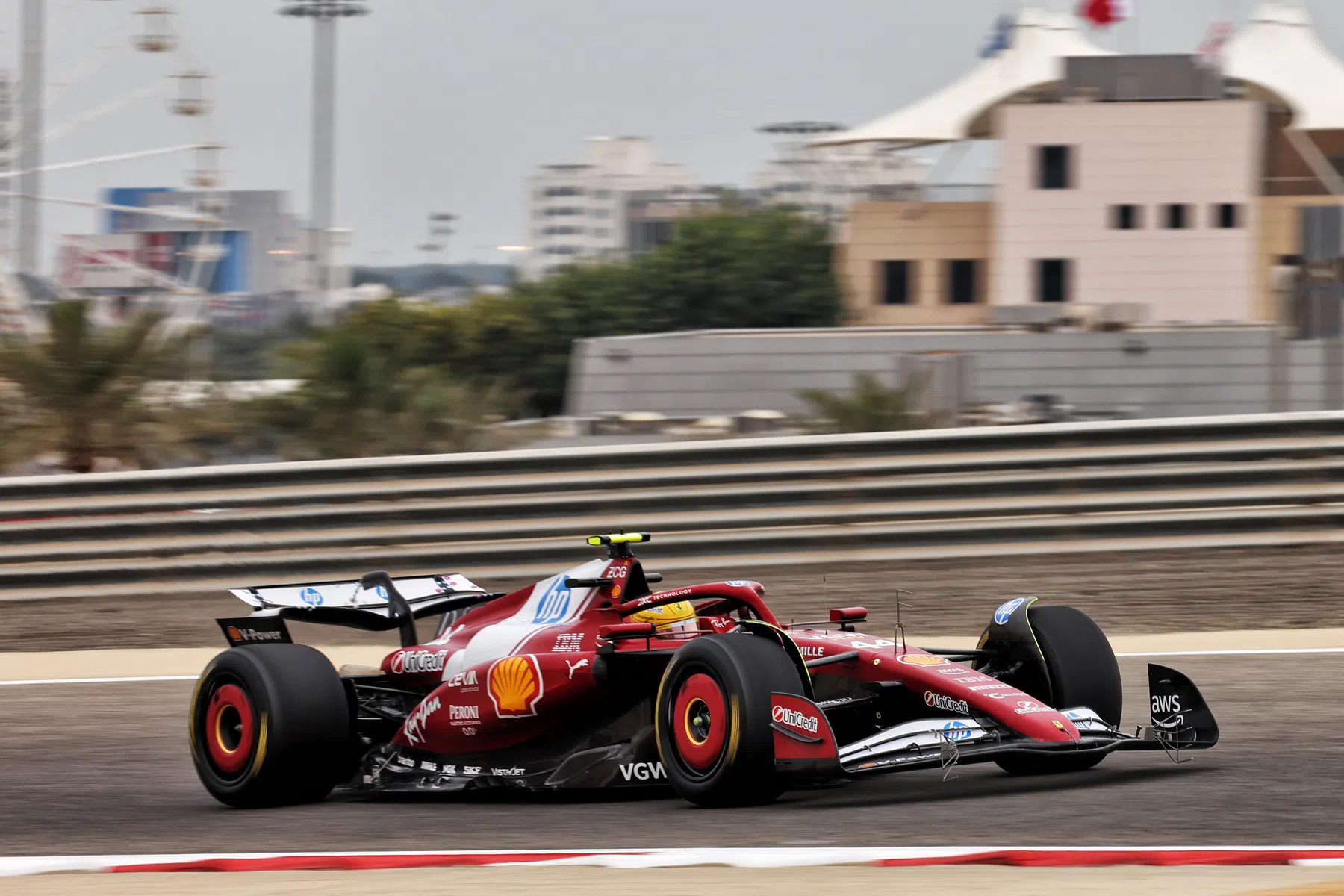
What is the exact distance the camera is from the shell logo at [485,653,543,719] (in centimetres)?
655

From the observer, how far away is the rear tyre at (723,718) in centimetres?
563

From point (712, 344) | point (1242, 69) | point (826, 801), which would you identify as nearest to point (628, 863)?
point (826, 801)

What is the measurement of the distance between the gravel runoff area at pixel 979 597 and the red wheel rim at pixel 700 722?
13.4ft

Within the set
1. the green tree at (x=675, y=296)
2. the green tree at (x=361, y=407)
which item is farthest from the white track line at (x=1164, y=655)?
the green tree at (x=675, y=296)

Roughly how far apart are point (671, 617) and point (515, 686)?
62cm

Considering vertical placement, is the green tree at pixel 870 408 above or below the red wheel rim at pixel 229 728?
above

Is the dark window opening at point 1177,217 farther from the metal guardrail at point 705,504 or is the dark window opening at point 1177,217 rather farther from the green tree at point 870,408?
the metal guardrail at point 705,504

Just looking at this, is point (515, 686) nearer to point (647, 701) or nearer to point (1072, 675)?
point (647, 701)

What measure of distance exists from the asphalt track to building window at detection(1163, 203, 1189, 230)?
5584 centimetres

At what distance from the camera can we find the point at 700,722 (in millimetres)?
5867

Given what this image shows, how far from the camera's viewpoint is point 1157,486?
1075 centimetres

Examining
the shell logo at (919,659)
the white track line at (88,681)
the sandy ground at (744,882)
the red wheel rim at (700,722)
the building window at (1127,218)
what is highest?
the building window at (1127,218)

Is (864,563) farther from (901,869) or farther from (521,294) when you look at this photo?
(521,294)

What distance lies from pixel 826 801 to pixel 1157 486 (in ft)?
17.7
